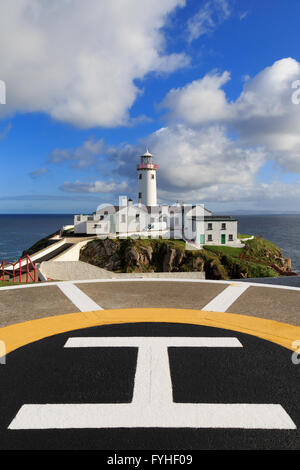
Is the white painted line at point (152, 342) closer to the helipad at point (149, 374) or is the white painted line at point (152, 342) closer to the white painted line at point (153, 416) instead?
the helipad at point (149, 374)

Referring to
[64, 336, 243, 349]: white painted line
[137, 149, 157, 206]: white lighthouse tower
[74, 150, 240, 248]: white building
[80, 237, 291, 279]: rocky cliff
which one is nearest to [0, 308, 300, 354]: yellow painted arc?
[64, 336, 243, 349]: white painted line

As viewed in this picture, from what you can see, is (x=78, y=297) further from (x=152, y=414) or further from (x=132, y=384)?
(x=152, y=414)

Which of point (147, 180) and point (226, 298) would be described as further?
point (147, 180)

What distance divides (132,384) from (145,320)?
2.73 m

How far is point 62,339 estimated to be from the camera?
6074 millimetres

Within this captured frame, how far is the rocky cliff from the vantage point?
125 feet

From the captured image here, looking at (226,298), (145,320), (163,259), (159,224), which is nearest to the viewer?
(145,320)

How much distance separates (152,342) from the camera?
19.4ft

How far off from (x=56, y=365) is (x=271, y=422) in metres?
3.53

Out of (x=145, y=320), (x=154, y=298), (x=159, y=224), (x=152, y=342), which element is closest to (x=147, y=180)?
(x=159, y=224)

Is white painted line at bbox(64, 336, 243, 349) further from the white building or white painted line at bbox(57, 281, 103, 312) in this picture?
the white building
